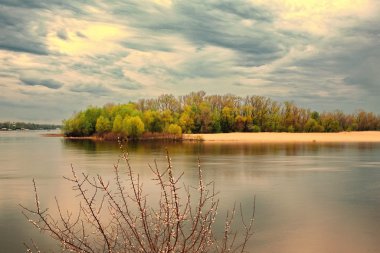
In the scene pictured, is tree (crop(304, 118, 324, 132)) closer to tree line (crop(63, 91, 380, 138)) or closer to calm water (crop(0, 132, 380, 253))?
tree line (crop(63, 91, 380, 138))

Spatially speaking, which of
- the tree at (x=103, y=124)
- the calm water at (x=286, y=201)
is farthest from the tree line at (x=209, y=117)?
the calm water at (x=286, y=201)

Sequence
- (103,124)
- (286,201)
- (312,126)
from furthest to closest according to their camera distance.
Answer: (312,126)
(103,124)
(286,201)

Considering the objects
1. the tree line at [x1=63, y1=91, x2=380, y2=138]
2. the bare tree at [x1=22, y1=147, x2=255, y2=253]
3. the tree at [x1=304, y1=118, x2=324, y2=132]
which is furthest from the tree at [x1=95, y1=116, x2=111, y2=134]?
the bare tree at [x1=22, y1=147, x2=255, y2=253]

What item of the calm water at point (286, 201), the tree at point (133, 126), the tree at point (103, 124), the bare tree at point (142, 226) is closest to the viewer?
the bare tree at point (142, 226)

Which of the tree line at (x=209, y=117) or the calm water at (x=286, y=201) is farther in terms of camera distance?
the tree line at (x=209, y=117)

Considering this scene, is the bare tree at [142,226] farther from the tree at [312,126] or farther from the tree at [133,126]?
the tree at [312,126]

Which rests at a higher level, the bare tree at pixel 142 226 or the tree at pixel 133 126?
the tree at pixel 133 126

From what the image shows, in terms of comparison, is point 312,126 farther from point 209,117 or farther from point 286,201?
point 286,201

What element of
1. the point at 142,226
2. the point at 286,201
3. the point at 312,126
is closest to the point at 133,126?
the point at 312,126

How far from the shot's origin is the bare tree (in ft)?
15.6

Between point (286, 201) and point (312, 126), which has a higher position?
point (312, 126)

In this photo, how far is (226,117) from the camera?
130 m

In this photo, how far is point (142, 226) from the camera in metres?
6.61

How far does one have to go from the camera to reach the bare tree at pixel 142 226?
4754mm
